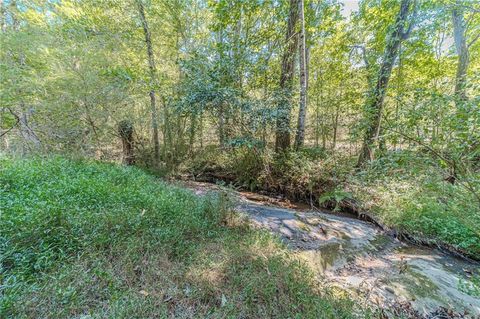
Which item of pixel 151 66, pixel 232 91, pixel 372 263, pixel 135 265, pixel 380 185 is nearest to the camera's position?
pixel 135 265

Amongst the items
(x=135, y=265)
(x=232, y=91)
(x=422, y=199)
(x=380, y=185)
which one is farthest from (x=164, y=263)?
(x=422, y=199)

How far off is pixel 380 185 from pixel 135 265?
455 cm

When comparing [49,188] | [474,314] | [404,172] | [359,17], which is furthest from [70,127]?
[359,17]

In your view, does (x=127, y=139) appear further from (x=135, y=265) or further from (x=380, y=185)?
(x=380, y=185)

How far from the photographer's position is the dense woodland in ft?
13.5

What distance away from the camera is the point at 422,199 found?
3.95 metres

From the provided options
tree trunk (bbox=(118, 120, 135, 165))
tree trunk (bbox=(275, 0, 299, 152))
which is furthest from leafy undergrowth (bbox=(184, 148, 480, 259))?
tree trunk (bbox=(118, 120, 135, 165))

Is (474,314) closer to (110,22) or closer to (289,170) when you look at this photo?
(289,170)

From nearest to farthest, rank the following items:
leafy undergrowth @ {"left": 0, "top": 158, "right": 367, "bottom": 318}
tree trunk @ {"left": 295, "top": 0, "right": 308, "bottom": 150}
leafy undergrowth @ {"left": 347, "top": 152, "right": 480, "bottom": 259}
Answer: leafy undergrowth @ {"left": 0, "top": 158, "right": 367, "bottom": 318} < leafy undergrowth @ {"left": 347, "top": 152, "right": 480, "bottom": 259} < tree trunk @ {"left": 295, "top": 0, "right": 308, "bottom": 150}

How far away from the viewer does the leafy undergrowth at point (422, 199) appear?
2334 mm

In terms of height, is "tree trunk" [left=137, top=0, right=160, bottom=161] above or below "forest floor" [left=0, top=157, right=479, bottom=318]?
above

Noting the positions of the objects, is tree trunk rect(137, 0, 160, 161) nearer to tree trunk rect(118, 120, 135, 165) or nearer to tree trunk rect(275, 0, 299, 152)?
tree trunk rect(118, 120, 135, 165)

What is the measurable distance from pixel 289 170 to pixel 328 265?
2872 millimetres

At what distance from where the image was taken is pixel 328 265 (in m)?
2.96
